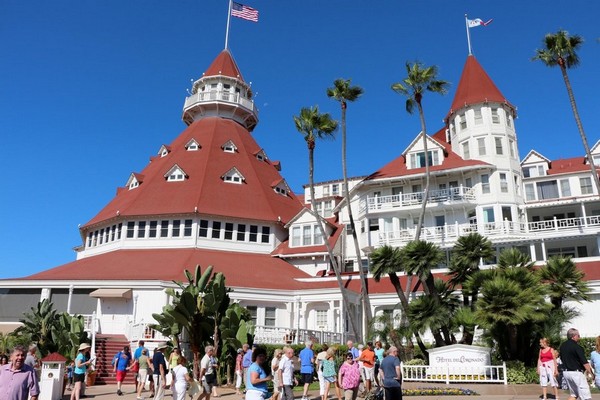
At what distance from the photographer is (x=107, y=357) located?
24734mm

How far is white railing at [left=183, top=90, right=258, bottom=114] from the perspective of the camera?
4969 cm

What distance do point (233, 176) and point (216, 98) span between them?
12038mm

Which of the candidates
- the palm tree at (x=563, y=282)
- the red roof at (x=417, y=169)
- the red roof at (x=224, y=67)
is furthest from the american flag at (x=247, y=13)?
the palm tree at (x=563, y=282)

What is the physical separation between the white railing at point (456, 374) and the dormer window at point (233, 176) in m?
26.0

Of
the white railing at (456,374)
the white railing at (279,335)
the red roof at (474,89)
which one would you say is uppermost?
the red roof at (474,89)

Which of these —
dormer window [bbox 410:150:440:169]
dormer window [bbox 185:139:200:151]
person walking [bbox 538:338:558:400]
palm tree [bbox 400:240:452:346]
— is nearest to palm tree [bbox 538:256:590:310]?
palm tree [bbox 400:240:452:346]

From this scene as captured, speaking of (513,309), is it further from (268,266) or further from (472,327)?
(268,266)

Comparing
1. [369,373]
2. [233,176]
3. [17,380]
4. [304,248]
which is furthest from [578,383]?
[233,176]

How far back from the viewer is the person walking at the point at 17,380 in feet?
22.8

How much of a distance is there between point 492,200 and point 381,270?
1520 cm

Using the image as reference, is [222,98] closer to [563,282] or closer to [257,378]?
[563,282]

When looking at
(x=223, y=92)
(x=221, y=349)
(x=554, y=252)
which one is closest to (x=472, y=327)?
(x=221, y=349)

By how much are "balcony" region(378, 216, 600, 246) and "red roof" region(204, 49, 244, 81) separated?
2657 cm

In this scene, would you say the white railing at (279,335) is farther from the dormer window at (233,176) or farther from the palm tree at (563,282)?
the dormer window at (233,176)
